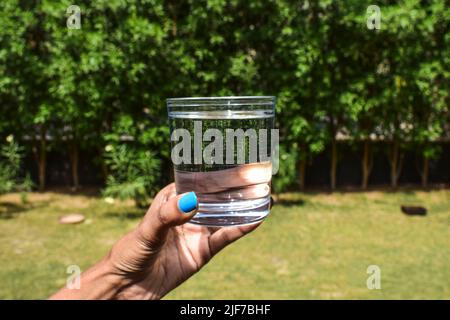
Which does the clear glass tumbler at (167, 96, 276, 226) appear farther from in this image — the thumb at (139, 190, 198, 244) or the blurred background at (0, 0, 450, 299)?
the blurred background at (0, 0, 450, 299)

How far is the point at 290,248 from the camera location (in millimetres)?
6727

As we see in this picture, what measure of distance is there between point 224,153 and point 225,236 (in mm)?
543

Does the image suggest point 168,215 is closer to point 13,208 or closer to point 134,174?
point 134,174

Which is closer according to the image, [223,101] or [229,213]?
[223,101]

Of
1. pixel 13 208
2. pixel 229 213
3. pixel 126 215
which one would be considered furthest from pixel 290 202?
pixel 229 213

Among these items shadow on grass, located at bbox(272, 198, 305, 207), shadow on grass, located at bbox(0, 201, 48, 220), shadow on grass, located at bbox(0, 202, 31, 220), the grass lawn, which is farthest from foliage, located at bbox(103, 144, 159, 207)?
shadow on grass, located at bbox(272, 198, 305, 207)

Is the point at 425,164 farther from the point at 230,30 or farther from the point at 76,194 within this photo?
the point at 76,194

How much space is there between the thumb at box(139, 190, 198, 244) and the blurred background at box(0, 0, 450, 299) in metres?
5.05

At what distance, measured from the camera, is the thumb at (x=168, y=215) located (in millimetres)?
1704

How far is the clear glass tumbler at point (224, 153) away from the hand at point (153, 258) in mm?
124

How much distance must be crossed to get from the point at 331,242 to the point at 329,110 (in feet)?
8.67

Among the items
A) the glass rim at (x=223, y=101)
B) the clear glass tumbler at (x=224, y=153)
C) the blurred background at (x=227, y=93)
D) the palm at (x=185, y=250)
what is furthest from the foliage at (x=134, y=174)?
the glass rim at (x=223, y=101)

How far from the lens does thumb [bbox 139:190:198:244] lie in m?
1.70

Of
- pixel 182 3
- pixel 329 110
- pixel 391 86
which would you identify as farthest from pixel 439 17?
pixel 182 3
